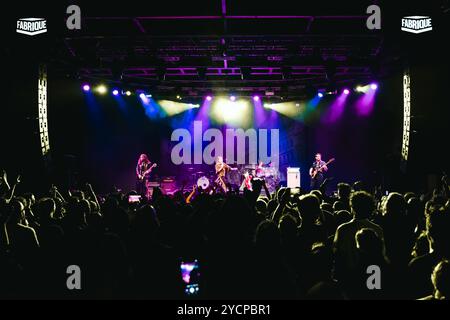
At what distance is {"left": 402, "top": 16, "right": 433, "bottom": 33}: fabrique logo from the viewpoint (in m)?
7.78

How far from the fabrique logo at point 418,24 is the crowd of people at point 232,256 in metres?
5.65

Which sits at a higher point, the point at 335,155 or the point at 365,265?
the point at 335,155

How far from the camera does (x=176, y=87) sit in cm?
1341

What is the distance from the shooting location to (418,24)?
7.82 metres

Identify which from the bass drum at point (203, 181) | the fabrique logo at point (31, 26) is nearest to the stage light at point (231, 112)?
the bass drum at point (203, 181)

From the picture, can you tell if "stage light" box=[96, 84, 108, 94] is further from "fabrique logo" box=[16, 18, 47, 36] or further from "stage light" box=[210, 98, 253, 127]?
"fabrique logo" box=[16, 18, 47, 36]

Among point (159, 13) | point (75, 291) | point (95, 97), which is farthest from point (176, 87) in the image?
point (75, 291)

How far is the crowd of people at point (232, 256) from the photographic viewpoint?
2.50 metres

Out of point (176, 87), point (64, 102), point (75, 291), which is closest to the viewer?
point (75, 291)

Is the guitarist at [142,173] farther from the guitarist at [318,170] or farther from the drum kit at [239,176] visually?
the guitarist at [318,170]

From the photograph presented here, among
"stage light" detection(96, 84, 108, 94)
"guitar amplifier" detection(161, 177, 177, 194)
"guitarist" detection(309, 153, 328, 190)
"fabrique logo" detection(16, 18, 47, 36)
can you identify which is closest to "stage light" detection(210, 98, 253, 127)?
"guitar amplifier" detection(161, 177, 177, 194)

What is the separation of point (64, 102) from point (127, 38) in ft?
12.8

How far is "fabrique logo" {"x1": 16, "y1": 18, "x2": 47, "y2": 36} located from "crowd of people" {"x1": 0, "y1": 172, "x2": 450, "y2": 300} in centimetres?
571
